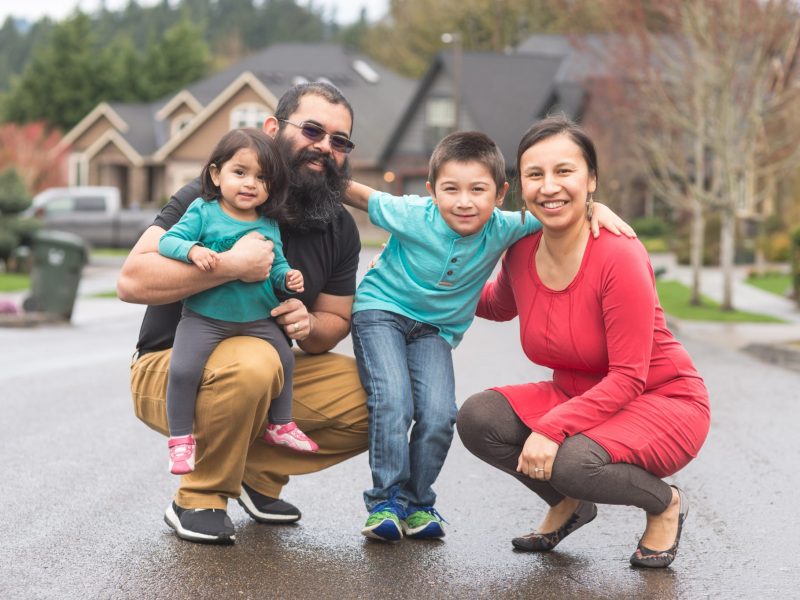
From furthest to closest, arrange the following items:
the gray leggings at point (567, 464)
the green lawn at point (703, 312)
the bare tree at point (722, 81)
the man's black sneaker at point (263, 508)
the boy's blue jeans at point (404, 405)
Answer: the bare tree at point (722, 81) < the green lawn at point (703, 312) < the man's black sneaker at point (263, 508) < the boy's blue jeans at point (404, 405) < the gray leggings at point (567, 464)

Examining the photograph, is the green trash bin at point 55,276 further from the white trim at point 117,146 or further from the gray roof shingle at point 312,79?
the white trim at point 117,146

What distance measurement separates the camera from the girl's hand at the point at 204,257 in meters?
4.47

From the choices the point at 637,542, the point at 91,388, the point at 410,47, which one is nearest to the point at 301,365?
the point at 637,542

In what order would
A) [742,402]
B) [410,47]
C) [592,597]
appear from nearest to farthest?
[592,597] < [742,402] < [410,47]

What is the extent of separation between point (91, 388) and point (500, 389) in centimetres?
567

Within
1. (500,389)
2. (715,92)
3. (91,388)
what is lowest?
(91,388)

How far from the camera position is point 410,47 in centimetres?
7562

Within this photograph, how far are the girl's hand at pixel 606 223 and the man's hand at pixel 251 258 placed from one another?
1231 mm

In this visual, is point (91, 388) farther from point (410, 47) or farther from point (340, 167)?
point (410, 47)

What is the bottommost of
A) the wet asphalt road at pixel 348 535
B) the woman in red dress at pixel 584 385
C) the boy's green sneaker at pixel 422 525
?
the wet asphalt road at pixel 348 535

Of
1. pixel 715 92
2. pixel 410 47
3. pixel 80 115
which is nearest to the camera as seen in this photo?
pixel 715 92

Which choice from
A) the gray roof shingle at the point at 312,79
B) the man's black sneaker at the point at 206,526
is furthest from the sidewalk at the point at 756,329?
the gray roof shingle at the point at 312,79

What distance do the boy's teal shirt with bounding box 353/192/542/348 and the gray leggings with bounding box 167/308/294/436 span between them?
46cm

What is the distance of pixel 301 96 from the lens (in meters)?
5.01
